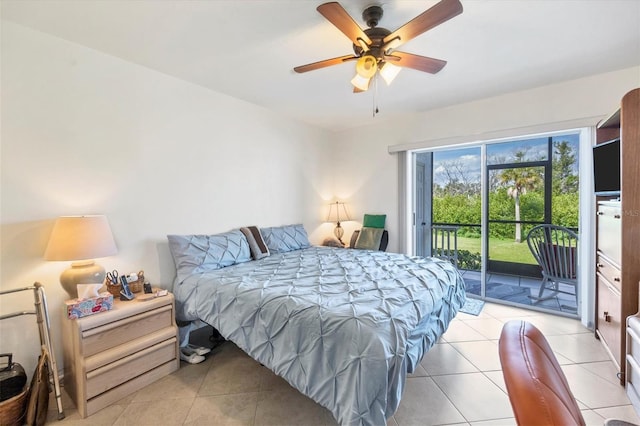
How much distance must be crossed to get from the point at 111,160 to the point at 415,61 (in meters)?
2.54

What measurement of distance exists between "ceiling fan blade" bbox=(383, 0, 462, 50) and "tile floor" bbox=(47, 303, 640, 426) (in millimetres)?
2319

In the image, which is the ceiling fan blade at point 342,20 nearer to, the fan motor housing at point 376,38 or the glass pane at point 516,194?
the fan motor housing at point 376,38

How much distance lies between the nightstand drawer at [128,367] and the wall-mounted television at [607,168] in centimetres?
373

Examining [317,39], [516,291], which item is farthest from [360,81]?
[516,291]

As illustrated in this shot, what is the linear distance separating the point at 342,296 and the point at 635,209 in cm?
212

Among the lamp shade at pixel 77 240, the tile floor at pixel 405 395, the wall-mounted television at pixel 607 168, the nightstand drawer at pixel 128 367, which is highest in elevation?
the wall-mounted television at pixel 607 168

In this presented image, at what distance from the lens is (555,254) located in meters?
3.30

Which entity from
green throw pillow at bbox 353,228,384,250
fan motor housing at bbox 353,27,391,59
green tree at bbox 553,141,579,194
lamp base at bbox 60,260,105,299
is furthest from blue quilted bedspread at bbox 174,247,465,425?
green tree at bbox 553,141,579,194

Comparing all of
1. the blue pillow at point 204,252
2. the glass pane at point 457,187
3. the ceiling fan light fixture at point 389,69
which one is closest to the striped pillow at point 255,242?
the blue pillow at point 204,252

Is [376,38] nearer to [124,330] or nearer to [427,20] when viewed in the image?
[427,20]

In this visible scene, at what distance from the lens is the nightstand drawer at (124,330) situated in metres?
1.77

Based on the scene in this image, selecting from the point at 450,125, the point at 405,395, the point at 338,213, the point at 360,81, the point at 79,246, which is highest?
the point at 450,125

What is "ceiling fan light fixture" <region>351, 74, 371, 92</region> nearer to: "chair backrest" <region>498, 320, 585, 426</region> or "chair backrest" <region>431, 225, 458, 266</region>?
"chair backrest" <region>498, 320, 585, 426</region>

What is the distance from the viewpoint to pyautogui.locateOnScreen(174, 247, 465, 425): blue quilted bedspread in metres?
Result: 1.33
